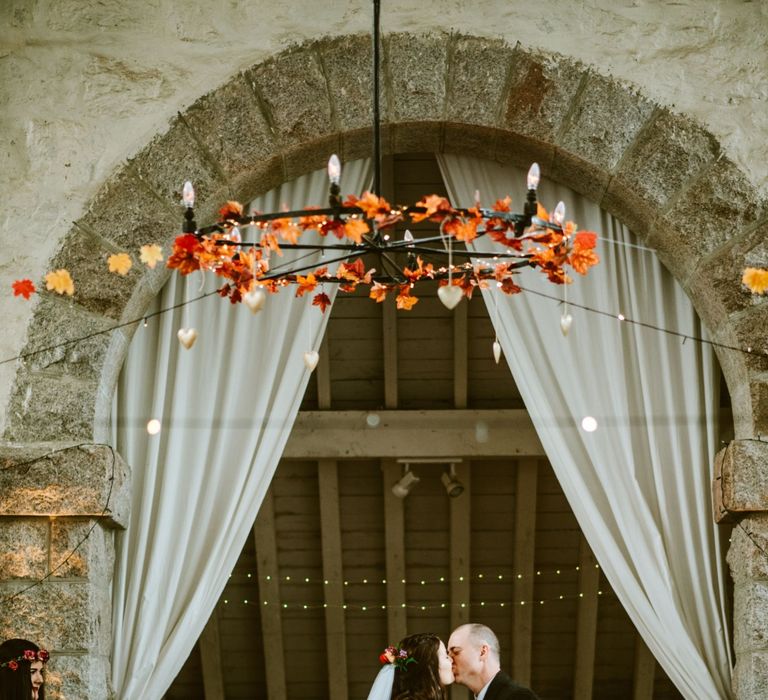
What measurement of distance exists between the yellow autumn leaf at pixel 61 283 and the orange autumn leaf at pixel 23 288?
0.20 ft

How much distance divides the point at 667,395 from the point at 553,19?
1.40 metres

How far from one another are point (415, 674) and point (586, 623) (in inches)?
141

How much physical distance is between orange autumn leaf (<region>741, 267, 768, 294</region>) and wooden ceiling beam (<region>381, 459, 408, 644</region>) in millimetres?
3216

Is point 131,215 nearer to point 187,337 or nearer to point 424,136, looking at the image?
point 424,136

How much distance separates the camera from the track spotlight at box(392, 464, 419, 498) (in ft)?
20.5

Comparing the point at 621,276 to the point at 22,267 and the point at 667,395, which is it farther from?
the point at 22,267

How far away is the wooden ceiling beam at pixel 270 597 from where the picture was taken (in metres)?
6.69

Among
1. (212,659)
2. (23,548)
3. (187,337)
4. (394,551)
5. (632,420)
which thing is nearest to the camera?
(187,337)

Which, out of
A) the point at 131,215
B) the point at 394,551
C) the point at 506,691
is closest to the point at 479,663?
the point at 506,691

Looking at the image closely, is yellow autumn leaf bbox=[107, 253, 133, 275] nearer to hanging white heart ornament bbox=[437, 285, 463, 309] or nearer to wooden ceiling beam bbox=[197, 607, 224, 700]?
hanging white heart ornament bbox=[437, 285, 463, 309]

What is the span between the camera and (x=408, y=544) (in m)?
6.97

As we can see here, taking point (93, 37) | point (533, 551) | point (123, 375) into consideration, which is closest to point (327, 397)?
point (533, 551)

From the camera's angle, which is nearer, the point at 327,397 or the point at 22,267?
the point at 22,267

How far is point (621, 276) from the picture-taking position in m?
3.88
